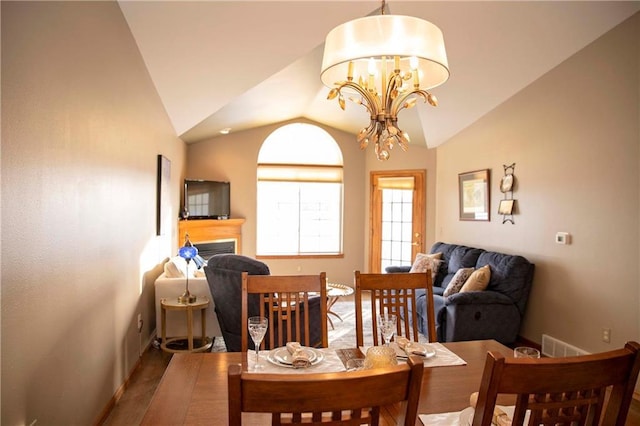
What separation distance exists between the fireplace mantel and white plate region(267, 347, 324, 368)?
14.3ft

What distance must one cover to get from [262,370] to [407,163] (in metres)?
5.62

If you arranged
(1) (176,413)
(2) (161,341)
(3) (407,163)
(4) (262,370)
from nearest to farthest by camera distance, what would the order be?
(1) (176,413) → (4) (262,370) → (2) (161,341) → (3) (407,163)

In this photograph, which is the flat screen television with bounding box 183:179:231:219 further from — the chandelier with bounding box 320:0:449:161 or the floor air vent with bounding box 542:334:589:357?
the floor air vent with bounding box 542:334:589:357

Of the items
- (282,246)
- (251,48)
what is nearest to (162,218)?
(251,48)

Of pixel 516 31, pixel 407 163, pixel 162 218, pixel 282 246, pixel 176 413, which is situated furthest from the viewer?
pixel 282 246

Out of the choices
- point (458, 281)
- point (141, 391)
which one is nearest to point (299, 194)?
point (458, 281)

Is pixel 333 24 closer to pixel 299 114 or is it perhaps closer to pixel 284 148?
pixel 299 114

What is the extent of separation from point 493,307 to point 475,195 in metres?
1.75

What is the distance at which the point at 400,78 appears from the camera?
6.65ft

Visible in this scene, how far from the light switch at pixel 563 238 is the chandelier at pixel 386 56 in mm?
2379

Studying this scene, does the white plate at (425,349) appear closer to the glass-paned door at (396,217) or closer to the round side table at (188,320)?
the round side table at (188,320)

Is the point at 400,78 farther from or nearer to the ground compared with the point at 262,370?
farther from the ground

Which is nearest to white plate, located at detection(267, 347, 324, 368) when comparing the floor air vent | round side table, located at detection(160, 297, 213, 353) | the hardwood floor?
the hardwood floor

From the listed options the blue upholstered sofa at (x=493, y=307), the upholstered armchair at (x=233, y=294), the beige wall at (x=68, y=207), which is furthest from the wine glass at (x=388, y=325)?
the blue upholstered sofa at (x=493, y=307)
